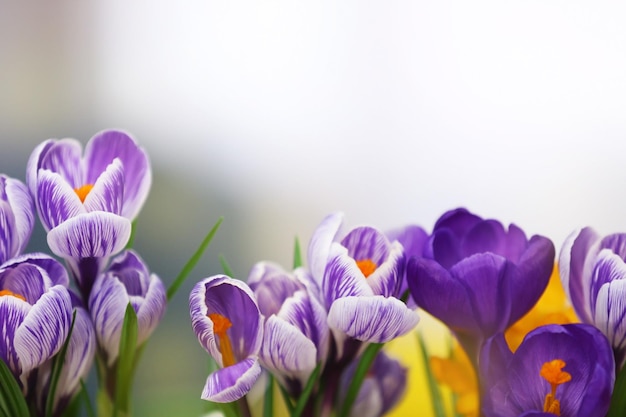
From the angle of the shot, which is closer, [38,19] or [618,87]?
[618,87]

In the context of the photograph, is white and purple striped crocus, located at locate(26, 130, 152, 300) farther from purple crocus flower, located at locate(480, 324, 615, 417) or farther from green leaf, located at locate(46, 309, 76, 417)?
purple crocus flower, located at locate(480, 324, 615, 417)

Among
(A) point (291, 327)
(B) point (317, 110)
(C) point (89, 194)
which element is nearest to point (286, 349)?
(A) point (291, 327)

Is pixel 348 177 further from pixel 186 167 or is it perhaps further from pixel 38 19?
pixel 38 19

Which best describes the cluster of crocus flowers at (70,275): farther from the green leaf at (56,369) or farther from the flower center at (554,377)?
the flower center at (554,377)

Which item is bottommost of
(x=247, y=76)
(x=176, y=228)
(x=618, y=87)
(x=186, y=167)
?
(x=176, y=228)

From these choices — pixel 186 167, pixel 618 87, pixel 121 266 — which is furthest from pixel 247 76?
pixel 121 266

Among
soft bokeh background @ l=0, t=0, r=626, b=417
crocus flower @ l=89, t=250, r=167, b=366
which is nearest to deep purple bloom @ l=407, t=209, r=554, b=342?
crocus flower @ l=89, t=250, r=167, b=366
